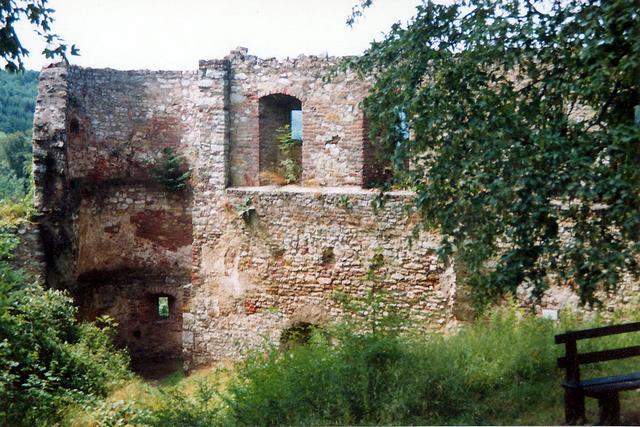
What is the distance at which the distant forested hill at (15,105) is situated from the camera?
2888 centimetres

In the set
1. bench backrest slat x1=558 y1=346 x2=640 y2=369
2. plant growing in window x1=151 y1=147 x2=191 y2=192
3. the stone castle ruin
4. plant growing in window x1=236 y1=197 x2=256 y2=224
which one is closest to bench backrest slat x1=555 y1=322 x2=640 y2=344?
bench backrest slat x1=558 y1=346 x2=640 y2=369

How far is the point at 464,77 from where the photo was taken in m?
5.86

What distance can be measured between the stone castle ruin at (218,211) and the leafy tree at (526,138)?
3078 millimetres

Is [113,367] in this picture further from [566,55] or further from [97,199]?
[566,55]

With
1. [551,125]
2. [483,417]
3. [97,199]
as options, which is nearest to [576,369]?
[483,417]

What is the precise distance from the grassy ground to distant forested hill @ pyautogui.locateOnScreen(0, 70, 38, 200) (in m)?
15.4

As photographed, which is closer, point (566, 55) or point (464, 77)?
point (566, 55)

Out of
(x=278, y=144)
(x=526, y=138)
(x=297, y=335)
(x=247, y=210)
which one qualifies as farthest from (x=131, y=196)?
(x=526, y=138)

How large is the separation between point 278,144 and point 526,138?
799 centimetres

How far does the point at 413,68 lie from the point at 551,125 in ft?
5.30

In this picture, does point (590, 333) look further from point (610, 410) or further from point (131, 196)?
point (131, 196)

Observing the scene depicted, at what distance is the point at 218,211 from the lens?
1232cm

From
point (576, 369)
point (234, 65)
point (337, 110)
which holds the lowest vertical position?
point (576, 369)

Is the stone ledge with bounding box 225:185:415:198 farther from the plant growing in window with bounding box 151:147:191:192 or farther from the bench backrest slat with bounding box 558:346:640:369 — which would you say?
the bench backrest slat with bounding box 558:346:640:369
